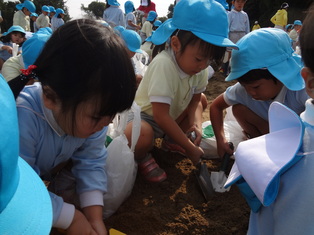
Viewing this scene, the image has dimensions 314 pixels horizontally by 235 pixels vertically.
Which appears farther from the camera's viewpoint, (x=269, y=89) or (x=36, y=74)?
(x=269, y=89)

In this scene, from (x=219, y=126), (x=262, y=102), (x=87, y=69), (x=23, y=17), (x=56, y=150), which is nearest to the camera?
(x=87, y=69)

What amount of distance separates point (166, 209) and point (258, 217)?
25.2 inches

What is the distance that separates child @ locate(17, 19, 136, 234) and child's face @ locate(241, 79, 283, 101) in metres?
0.81

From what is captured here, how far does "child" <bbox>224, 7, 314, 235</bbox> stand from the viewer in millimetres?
598

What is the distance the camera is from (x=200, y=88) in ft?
6.20

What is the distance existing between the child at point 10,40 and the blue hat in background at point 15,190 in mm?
3584

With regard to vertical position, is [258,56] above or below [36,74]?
below

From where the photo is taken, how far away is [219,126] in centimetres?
Answer: 179

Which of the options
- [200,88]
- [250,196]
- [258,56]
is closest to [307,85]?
[250,196]

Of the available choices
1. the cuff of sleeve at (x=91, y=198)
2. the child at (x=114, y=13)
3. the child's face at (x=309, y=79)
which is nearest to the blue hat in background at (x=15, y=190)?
the cuff of sleeve at (x=91, y=198)

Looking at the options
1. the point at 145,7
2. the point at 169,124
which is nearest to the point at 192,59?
the point at 169,124

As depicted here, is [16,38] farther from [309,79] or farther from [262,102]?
[309,79]

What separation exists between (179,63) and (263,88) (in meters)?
0.47

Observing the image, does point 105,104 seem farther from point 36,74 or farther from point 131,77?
point 36,74
